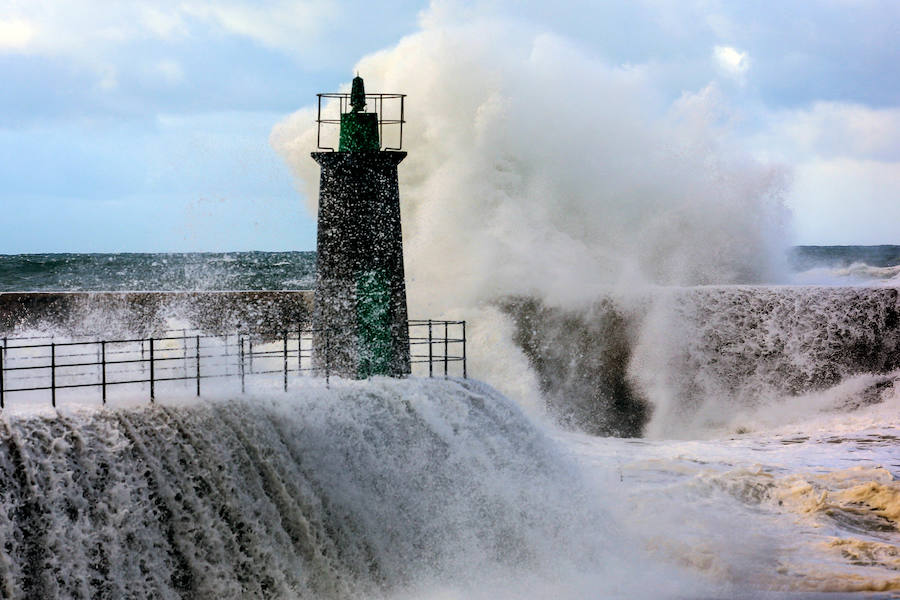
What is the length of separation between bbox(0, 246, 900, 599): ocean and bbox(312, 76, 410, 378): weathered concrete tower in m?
0.88

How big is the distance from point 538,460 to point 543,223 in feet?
41.9

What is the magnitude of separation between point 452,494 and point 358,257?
3225mm

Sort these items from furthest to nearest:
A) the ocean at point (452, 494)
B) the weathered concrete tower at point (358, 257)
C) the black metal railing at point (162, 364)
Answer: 1. the weathered concrete tower at point (358, 257)
2. the black metal railing at point (162, 364)
3. the ocean at point (452, 494)

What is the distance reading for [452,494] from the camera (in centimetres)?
936

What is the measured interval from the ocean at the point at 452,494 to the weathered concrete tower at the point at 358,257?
0.88 metres

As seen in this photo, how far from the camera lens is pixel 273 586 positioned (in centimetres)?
701

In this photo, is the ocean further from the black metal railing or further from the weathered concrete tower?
the weathered concrete tower

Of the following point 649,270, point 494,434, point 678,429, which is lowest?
point 678,429

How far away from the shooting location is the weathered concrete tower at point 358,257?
11.4m

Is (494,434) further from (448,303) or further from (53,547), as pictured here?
(448,303)

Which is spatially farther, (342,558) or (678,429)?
(678,429)

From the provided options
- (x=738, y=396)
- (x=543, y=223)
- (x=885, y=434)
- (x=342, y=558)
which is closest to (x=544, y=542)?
(x=342, y=558)

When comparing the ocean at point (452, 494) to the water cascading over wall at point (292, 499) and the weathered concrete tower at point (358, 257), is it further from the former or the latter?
the weathered concrete tower at point (358, 257)

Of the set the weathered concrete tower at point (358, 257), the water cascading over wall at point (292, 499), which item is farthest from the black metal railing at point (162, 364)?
the water cascading over wall at point (292, 499)
